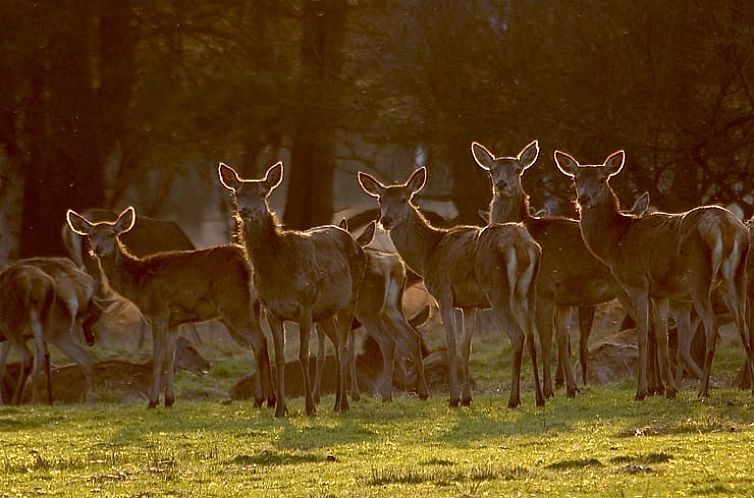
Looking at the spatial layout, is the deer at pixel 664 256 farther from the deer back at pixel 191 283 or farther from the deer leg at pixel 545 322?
the deer back at pixel 191 283

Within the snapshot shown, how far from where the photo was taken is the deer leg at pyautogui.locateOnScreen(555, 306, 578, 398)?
51.0 ft

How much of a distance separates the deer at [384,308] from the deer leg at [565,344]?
1366 millimetres

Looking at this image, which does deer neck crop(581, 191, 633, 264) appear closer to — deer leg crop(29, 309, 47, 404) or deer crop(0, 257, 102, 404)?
deer crop(0, 257, 102, 404)

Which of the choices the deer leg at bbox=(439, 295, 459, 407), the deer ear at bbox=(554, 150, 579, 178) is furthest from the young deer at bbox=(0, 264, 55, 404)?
the deer ear at bbox=(554, 150, 579, 178)

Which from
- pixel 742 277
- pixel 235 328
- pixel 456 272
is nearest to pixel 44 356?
pixel 235 328

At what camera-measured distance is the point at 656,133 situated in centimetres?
2255

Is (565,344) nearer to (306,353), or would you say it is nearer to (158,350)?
(306,353)

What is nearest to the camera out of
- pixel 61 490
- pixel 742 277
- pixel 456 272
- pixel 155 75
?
pixel 61 490

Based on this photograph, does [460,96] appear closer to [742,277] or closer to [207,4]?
[207,4]

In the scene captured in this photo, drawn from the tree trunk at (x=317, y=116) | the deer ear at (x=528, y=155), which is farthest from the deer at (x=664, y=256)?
the tree trunk at (x=317, y=116)

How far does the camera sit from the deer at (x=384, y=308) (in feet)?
55.1

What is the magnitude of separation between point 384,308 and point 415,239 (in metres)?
1.65

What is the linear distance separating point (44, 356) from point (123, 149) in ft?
34.0

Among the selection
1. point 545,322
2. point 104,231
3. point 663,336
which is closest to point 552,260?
point 545,322
